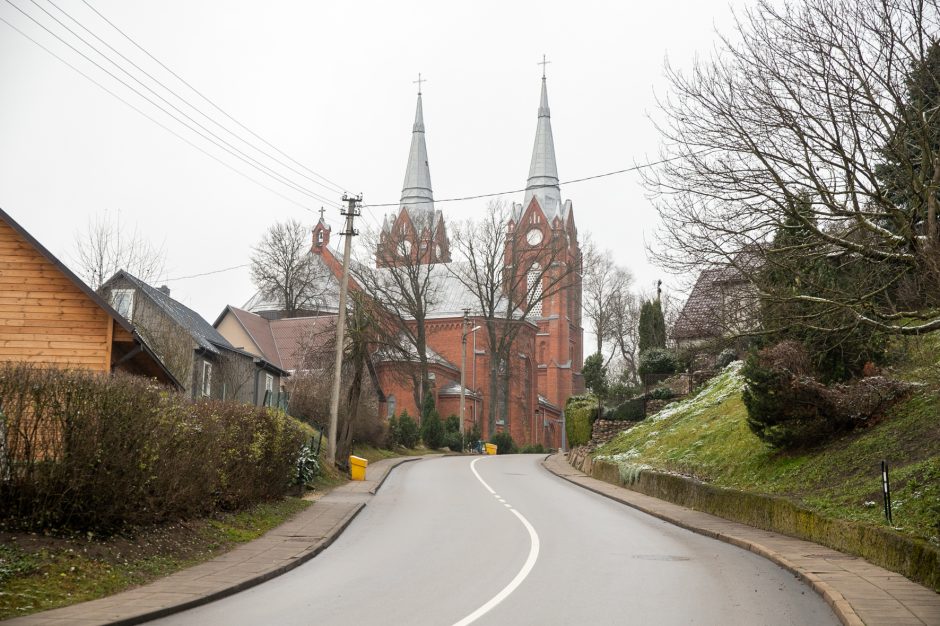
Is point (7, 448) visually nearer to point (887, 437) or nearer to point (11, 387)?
point (11, 387)

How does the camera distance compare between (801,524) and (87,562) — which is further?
(801,524)

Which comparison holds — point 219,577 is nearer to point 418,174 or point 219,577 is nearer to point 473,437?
point 473,437

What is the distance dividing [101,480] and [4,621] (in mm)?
2871

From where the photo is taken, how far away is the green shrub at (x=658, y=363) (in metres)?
41.1

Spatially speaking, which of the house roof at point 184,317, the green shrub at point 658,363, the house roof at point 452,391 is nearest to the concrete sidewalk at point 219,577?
the house roof at point 184,317

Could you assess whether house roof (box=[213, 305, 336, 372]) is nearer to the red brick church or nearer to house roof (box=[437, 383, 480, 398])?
the red brick church

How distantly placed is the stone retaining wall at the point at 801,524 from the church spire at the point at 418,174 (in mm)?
59003

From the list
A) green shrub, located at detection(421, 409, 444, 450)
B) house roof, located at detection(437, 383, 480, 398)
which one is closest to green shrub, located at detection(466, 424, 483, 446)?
green shrub, located at detection(421, 409, 444, 450)

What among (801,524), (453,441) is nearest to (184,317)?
(453,441)

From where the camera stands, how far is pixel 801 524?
49.9 feet

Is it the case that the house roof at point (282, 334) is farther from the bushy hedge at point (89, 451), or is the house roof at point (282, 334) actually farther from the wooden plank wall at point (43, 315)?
the bushy hedge at point (89, 451)

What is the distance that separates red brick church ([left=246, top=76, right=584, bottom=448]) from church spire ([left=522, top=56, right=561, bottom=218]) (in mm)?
86

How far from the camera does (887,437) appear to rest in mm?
17438

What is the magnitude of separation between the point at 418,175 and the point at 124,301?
49.1 m
